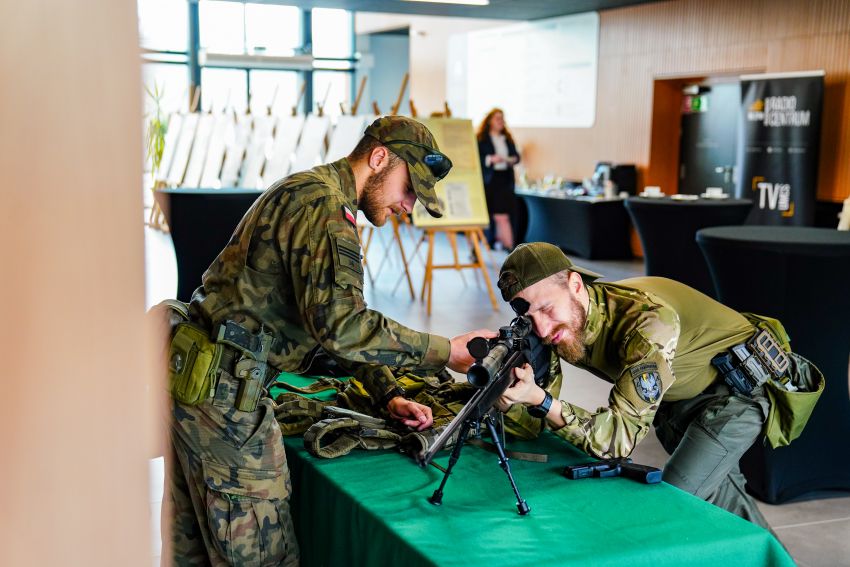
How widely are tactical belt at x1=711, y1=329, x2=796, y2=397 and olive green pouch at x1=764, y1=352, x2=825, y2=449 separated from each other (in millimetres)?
49

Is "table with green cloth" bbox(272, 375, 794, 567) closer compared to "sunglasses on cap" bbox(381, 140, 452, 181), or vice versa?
"table with green cloth" bbox(272, 375, 794, 567)

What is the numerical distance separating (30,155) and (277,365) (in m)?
1.77

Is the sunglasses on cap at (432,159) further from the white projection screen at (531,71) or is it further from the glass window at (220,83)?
the glass window at (220,83)

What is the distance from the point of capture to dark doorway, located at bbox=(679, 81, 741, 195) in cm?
1038

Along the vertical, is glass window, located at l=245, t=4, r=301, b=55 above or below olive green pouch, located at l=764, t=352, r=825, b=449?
above

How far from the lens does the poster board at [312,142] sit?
10266 mm

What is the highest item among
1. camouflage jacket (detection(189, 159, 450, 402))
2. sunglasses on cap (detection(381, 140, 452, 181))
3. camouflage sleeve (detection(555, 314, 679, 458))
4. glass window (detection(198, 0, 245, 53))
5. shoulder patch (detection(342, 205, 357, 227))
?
glass window (detection(198, 0, 245, 53))

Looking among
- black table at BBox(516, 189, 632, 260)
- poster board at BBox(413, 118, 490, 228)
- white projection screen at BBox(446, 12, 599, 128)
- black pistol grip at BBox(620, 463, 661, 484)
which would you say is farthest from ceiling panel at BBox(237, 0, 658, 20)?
black pistol grip at BBox(620, 463, 661, 484)

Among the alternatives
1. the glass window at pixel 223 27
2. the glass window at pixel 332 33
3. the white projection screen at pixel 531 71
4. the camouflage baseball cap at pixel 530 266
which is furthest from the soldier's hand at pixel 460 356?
the glass window at pixel 332 33

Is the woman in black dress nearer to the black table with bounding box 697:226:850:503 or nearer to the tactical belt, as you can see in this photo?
the black table with bounding box 697:226:850:503

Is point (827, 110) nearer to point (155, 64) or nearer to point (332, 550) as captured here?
point (332, 550)

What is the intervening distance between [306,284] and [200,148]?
35.6 ft

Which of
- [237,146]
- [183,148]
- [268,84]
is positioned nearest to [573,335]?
[237,146]

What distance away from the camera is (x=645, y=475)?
6.90 ft
